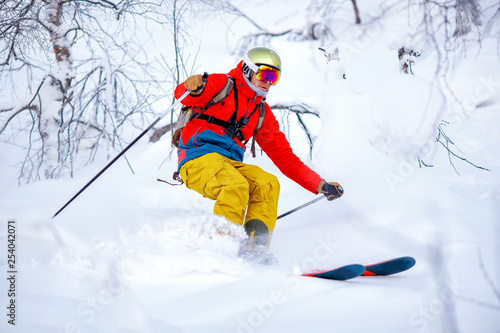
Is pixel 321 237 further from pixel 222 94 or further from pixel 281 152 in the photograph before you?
pixel 222 94

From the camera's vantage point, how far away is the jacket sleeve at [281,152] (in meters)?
2.71

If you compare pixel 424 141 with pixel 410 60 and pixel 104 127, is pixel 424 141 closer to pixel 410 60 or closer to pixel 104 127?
pixel 410 60

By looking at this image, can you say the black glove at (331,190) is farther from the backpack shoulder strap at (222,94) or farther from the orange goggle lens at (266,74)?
the backpack shoulder strap at (222,94)

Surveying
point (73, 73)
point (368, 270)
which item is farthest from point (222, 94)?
point (73, 73)

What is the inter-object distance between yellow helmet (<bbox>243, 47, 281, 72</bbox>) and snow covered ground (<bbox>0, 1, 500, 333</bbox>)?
87 centimetres

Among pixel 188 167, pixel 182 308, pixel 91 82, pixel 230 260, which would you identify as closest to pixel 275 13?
pixel 91 82

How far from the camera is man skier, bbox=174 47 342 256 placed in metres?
2.17

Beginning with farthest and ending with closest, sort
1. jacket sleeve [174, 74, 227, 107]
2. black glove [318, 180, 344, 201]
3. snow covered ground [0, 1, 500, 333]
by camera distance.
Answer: black glove [318, 180, 344, 201]
jacket sleeve [174, 74, 227, 107]
snow covered ground [0, 1, 500, 333]

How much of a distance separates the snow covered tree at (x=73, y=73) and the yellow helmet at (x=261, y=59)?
211 centimetres

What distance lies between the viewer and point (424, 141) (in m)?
2.68

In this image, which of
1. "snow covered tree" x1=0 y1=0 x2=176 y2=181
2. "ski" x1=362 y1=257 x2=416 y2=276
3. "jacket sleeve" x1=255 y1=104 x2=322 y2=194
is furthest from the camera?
"snow covered tree" x1=0 y1=0 x2=176 y2=181

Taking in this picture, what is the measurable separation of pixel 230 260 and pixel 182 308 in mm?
472

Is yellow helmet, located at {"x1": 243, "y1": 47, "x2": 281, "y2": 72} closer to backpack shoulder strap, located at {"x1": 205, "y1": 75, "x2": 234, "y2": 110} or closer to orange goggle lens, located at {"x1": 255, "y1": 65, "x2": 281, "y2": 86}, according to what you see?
orange goggle lens, located at {"x1": 255, "y1": 65, "x2": 281, "y2": 86}

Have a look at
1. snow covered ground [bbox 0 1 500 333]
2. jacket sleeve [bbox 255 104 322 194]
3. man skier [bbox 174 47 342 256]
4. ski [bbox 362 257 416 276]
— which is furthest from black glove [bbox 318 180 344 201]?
ski [bbox 362 257 416 276]
